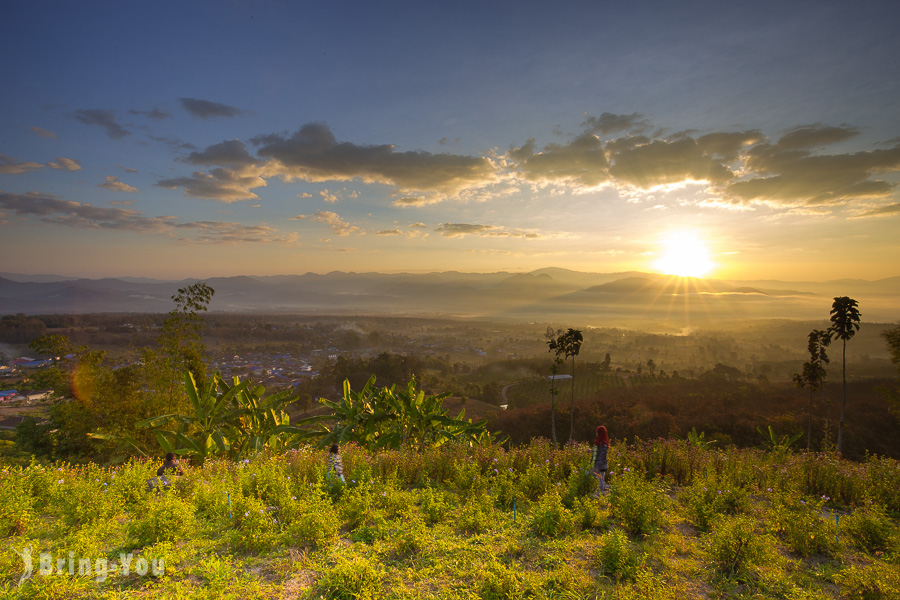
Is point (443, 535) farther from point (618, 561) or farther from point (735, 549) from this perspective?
point (735, 549)

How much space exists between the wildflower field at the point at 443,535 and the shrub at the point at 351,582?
16 millimetres

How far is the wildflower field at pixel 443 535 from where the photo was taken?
354 centimetres

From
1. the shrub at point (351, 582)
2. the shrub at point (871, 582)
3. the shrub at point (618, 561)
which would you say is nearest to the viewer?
the shrub at point (871, 582)

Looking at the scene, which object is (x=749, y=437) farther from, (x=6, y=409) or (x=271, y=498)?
(x=6, y=409)

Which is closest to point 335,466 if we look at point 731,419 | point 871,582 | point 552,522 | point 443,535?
point 443,535

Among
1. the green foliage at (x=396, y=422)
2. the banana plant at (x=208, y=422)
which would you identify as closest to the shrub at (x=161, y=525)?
the banana plant at (x=208, y=422)

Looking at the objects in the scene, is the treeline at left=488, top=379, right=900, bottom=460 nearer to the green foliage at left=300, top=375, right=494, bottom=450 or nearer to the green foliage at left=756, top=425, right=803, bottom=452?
the green foliage at left=756, top=425, right=803, bottom=452

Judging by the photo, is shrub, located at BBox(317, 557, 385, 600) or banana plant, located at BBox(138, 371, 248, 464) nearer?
shrub, located at BBox(317, 557, 385, 600)

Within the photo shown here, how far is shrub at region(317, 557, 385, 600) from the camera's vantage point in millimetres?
3393

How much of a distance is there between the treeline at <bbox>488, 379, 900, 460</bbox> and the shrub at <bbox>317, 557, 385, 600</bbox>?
19472mm

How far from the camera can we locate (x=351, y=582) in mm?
3443

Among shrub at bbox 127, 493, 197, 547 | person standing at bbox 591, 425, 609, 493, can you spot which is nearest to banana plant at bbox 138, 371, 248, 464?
shrub at bbox 127, 493, 197, 547

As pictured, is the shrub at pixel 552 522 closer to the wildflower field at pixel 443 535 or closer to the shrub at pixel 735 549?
the wildflower field at pixel 443 535

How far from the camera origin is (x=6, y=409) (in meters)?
20.4
